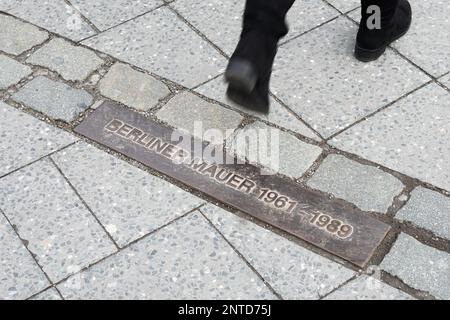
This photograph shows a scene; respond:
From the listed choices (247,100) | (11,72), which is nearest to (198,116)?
(247,100)

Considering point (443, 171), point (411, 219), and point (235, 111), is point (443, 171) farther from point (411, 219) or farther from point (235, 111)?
point (235, 111)

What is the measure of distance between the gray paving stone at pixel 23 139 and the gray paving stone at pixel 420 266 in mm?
1378

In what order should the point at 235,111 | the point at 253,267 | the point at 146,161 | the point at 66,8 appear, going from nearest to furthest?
the point at 253,267
the point at 146,161
the point at 235,111
the point at 66,8

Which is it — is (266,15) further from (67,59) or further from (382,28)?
(67,59)

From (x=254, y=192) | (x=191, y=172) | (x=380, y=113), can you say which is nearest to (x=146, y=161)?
(x=191, y=172)

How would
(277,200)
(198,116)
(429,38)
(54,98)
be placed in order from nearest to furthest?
(277,200)
(198,116)
(54,98)
(429,38)

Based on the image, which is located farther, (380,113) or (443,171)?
(380,113)

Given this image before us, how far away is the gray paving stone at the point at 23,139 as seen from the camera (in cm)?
273

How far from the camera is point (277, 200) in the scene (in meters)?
2.55

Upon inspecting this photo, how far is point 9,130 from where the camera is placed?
112 inches

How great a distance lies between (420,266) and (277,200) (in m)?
0.57

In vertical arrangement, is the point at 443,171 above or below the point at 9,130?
above

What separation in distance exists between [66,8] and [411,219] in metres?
2.07

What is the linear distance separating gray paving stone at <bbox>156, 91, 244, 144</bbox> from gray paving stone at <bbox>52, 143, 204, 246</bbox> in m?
0.31
